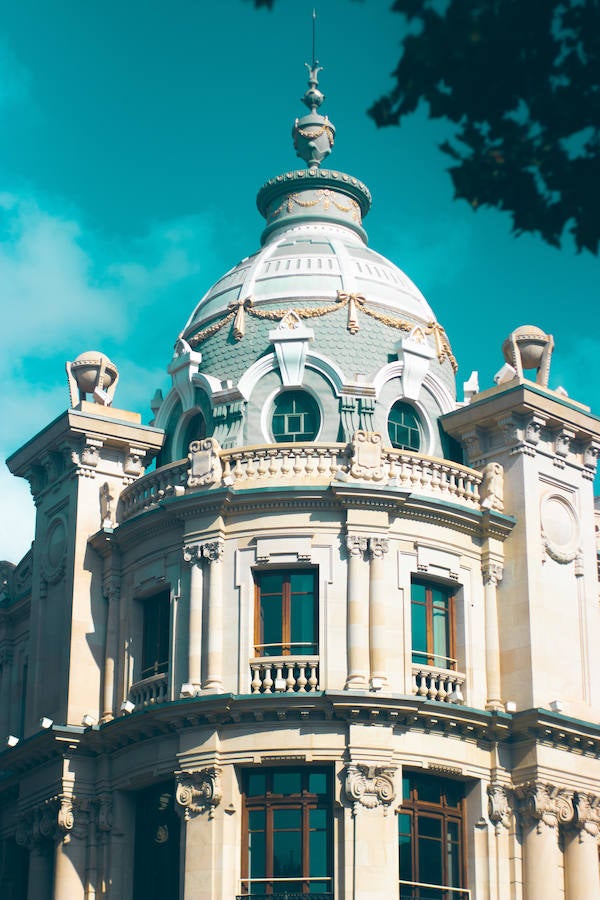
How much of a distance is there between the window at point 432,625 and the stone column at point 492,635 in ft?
2.47

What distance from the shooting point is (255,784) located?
36031mm

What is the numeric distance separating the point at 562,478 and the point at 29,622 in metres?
13.2

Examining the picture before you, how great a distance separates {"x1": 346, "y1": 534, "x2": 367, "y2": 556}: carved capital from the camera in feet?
121

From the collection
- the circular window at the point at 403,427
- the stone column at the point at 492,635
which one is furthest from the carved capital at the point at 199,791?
the circular window at the point at 403,427

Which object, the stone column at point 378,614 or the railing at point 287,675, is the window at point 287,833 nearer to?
the railing at point 287,675

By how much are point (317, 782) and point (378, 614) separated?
139 inches

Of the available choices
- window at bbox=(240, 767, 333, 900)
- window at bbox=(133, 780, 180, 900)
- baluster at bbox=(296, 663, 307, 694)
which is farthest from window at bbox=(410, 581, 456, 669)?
window at bbox=(133, 780, 180, 900)

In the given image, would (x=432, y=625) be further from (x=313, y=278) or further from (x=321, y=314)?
(x=313, y=278)

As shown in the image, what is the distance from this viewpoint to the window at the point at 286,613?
121ft

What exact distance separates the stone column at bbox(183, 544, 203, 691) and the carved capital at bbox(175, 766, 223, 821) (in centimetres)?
174

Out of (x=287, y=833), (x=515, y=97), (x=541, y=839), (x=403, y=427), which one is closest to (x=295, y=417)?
(x=403, y=427)

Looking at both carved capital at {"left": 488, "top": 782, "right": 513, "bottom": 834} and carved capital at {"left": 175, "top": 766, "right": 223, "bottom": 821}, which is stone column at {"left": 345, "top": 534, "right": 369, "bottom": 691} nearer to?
carved capital at {"left": 175, "top": 766, "right": 223, "bottom": 821}

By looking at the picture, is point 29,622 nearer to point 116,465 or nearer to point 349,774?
point 116,465

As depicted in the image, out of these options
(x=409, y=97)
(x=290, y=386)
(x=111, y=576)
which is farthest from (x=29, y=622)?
(x=409, y=97)
